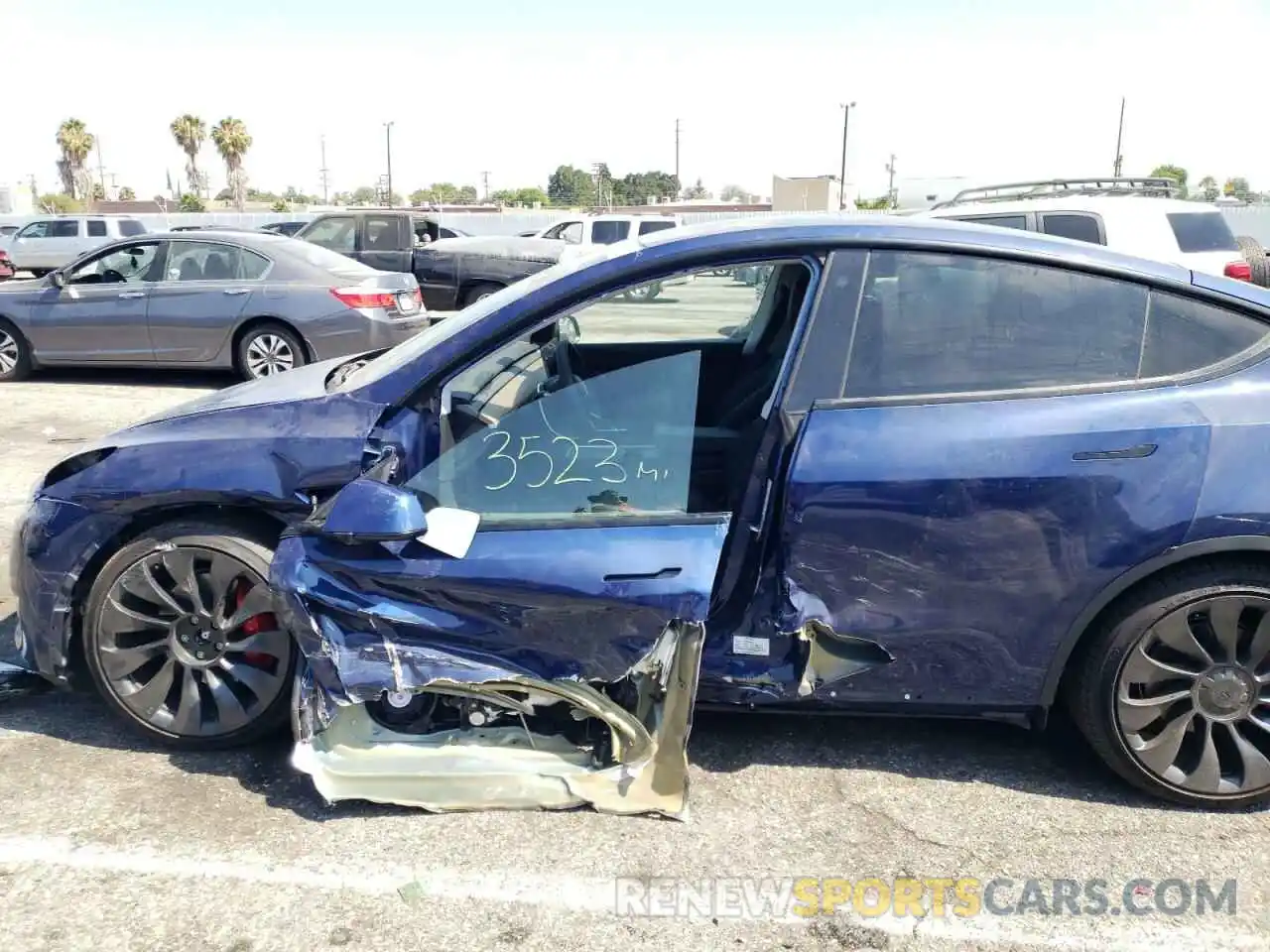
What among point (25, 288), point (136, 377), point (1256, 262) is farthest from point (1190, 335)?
point (25, 288)

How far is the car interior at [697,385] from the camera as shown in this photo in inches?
118

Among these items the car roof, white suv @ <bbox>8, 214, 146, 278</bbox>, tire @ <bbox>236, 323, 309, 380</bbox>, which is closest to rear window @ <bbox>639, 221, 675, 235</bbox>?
tire @ <bbox>236, 323, 309, 380</bbox>

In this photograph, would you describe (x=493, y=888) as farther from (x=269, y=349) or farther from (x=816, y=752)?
(x=269, y=349)

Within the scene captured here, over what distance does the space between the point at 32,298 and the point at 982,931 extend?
10.3 meters

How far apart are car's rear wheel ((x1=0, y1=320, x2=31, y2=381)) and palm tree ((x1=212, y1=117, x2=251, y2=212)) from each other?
5333 cm

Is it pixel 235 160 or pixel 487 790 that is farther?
pixel 235 160

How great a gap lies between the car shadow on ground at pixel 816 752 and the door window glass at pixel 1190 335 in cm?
129

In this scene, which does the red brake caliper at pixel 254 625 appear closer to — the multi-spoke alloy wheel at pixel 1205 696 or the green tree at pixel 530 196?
the multi-spoke alloy wheel at pixel 1205 696

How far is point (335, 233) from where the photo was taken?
594 inches

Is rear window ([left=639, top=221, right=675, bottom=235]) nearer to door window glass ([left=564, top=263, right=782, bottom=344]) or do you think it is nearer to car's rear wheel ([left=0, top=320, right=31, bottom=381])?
car's rear wheel ([left=0, top=320, right=31, bottom=381])

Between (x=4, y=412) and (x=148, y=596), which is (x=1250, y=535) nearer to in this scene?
(x=148, y=596)

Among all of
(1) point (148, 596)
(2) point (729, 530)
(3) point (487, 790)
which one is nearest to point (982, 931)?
(2) point (729, 530)

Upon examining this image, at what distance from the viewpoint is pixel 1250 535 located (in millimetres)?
2715

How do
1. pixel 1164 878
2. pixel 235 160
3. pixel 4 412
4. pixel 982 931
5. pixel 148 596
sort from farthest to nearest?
pixel 235 160 → pixel 4 412 → pixel 148 596 → pixel 1164 878 → pixel 982 931
